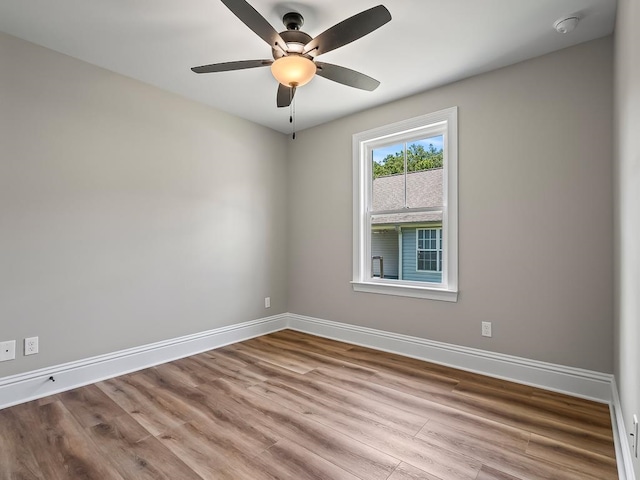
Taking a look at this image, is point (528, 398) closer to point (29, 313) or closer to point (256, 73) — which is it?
point (256, 73)

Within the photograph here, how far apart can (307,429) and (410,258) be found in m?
2.02

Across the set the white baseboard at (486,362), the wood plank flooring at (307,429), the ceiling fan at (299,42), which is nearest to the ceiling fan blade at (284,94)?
the ceiling fan at (299,42)

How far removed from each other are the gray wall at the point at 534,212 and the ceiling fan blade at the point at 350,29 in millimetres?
1561

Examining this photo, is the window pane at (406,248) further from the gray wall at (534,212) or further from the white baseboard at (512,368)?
the white baseboard at (512,368)

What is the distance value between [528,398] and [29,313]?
370cm

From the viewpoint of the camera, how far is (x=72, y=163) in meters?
2.61

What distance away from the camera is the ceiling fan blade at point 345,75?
2.20 m

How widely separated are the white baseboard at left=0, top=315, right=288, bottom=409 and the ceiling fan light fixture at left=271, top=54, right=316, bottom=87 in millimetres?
2630

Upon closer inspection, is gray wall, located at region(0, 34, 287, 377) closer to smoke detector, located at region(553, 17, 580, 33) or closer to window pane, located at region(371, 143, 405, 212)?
window pane, located at region(371, 143, 405, 212)

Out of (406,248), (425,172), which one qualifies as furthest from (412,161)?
(406,248)

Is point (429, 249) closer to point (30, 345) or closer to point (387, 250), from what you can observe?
point (387, 250)

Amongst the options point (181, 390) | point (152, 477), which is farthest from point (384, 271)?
point (152, 477)

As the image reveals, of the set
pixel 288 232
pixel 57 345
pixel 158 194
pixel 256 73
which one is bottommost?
pixel 57 345

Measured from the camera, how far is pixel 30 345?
94.3 inches
